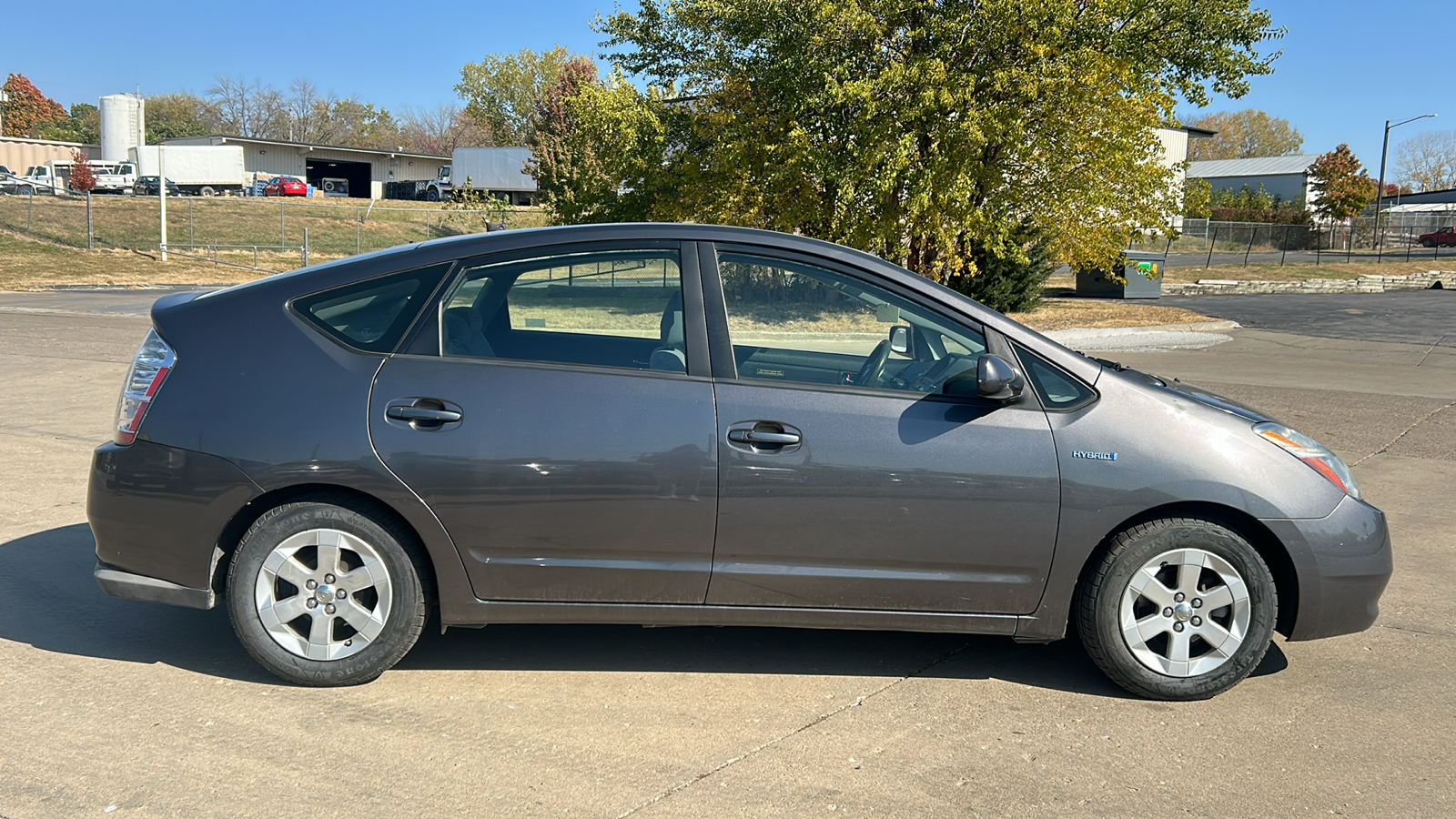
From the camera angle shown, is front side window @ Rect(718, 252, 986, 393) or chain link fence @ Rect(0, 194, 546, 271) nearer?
front side window @ Rect(718, 252, 986, 393)

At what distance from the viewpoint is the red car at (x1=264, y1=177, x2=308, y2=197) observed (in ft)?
201

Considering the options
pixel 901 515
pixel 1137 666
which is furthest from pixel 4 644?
pixel 1137 666

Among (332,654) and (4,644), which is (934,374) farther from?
(4,644)

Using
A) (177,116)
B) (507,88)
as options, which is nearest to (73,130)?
(177,116)

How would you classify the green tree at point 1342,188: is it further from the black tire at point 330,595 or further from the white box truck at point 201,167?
the black tire at point 330,595

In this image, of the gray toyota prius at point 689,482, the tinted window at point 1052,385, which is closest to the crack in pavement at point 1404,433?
the gray toyota prius at point 689,482

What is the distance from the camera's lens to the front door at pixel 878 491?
3922mm

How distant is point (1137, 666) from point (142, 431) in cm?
371

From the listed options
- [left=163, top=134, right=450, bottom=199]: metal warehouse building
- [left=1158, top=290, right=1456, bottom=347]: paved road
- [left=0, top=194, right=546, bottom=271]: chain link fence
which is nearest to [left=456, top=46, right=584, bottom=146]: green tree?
[left=163, top=134, right=450, bottom=199]: metal warehouse building

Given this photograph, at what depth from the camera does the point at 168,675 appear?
164 inches

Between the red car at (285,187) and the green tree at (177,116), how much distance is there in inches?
1593

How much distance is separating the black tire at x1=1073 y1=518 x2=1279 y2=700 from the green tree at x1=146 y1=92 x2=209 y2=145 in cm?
10547

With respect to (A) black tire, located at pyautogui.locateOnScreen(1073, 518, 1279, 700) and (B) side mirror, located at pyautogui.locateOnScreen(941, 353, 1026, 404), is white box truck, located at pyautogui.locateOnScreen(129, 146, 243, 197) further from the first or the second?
(A) black tire, located at pyautogui.locateOnScreen(1073, 518, 1279, 700)

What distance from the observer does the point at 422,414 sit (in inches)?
155
